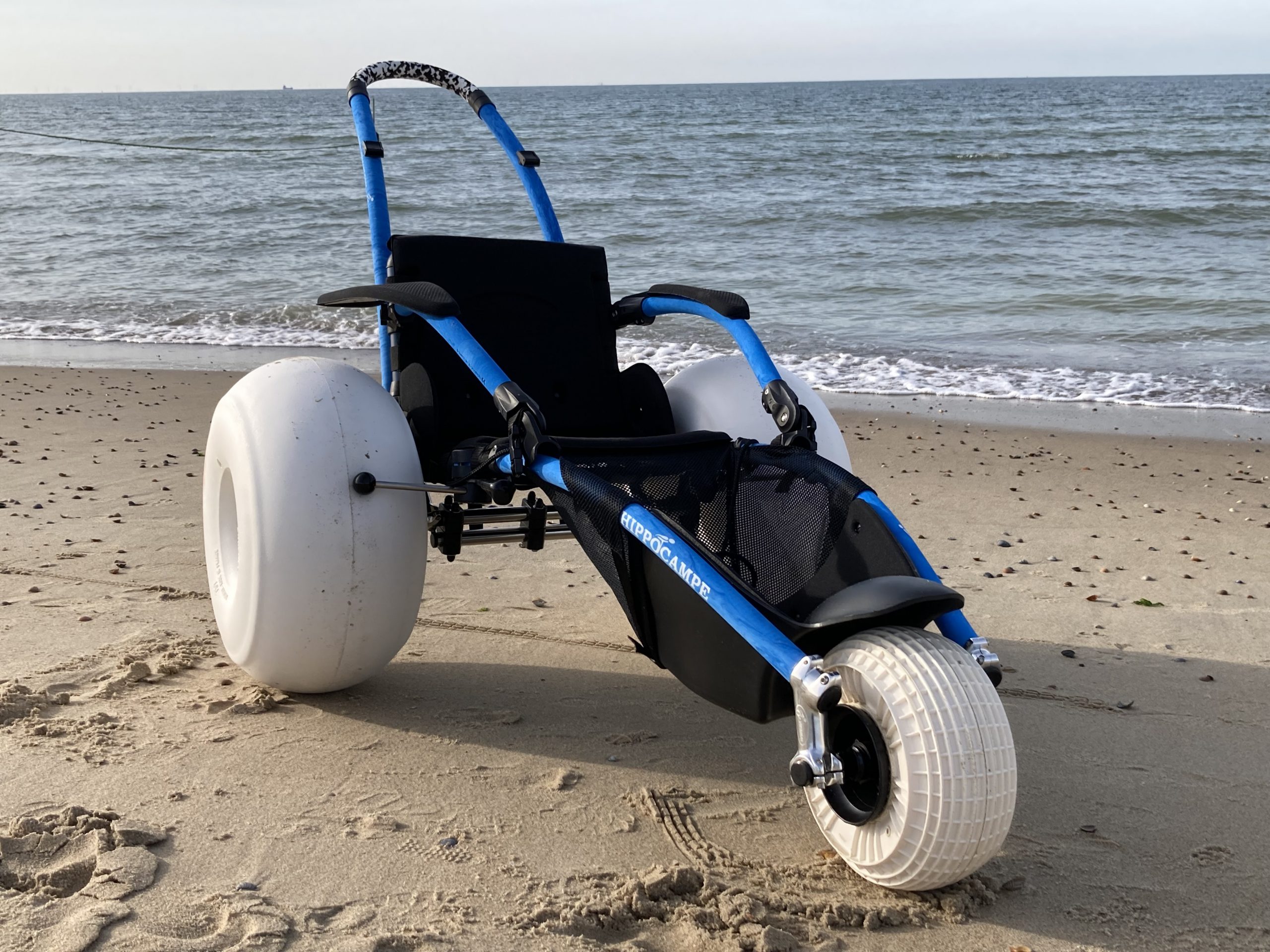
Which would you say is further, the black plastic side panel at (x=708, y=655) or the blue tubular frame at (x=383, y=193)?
the blue tubular frame at (x=383, y=193)

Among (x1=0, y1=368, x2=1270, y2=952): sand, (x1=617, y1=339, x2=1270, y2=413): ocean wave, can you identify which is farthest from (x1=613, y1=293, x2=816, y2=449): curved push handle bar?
(x1=617, y1=339, x2=1270, y2=413): ocean wave

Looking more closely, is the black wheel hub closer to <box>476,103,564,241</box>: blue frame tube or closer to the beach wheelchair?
the beach wheelchair

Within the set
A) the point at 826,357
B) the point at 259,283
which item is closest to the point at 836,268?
the point at 826,357

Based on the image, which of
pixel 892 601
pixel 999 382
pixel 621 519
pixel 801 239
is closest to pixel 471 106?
pixel 621 519

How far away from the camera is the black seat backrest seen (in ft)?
13.0

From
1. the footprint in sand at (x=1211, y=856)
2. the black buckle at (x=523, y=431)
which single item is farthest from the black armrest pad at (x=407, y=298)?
the footprint in sand at (x=1211, y=856)

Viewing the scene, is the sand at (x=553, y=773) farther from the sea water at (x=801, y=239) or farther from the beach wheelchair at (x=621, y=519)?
the sea water at (x=801, y=239)

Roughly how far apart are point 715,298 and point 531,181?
1273 mm

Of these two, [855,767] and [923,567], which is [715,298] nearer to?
[923,567]

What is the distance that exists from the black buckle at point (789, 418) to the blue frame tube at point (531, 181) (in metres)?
1.52

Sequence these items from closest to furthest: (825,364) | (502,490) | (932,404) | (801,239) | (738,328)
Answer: (502,490)
(738,328)
(932,404)
(825,364)
(801,239)

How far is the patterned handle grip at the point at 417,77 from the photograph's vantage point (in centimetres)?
452

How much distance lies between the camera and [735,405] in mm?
3895

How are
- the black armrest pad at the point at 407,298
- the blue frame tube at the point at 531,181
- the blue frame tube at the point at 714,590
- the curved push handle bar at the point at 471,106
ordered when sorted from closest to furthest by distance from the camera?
the blue frame tube at the point at 714,590, the black armrest pad at the point at 407,298, the curved push handle bar at the point at 471,106, the blue frame tube at the point at 531,181
